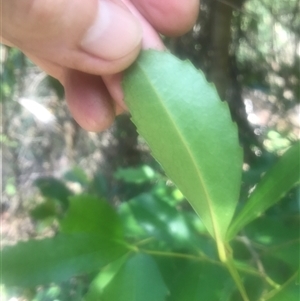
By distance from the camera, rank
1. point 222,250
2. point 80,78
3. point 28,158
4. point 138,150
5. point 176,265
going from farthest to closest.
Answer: point 28,158 < point 138,150 < point 80,78 < point 176,265 < point 222,250

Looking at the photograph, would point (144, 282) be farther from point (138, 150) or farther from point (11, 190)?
point (11, 190)

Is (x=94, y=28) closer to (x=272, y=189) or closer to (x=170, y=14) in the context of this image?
(x=170, y=14)

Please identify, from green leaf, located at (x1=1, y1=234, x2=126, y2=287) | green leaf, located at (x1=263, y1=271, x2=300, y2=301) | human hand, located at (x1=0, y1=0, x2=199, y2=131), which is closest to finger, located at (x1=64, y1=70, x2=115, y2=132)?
human hand, located at (x1=0, y1=0, x2=199, y2=131)

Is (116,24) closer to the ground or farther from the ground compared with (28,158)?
farther from the ground

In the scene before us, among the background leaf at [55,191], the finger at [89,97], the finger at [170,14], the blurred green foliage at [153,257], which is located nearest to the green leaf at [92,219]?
the blurred green foliage at [153,257]

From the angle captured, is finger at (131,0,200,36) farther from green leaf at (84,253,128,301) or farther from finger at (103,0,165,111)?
green leaf at (84,253,128,301)

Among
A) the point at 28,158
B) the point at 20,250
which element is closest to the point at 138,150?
the point at 28,158

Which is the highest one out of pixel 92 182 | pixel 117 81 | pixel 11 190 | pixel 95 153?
pixel 117 81

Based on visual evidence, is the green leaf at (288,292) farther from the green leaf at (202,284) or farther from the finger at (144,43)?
the finger at (144,43)
